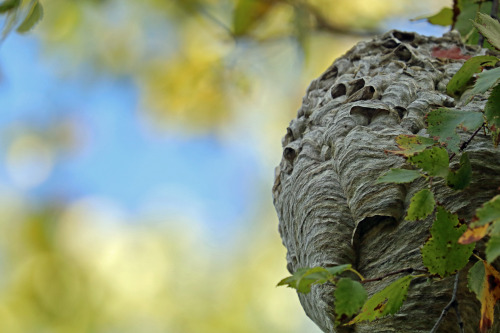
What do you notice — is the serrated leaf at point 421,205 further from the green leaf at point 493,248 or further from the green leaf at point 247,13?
the green leaf at point 247,13

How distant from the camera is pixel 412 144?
1112 millimetres

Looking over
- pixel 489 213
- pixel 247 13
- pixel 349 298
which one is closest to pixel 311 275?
pixel 349 298

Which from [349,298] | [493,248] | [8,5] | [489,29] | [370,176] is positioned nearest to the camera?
[493,248]

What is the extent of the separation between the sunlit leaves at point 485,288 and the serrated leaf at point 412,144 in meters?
0.22

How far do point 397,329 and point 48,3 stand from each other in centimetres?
366

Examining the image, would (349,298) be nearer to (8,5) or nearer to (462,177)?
(462,177)

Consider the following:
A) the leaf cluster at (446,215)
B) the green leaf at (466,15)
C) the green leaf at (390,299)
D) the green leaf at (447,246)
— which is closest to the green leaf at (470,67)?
the leaf cluster at (446,215)

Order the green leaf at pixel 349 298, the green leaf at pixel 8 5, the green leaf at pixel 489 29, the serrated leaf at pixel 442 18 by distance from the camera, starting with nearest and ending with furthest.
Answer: the green leaf at pixel 349 298, the green leaf at pixel 489 29, the green leaf at pixel 8 5, the serrated leaf at pixel 442 18

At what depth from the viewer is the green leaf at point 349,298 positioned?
3.04 feet

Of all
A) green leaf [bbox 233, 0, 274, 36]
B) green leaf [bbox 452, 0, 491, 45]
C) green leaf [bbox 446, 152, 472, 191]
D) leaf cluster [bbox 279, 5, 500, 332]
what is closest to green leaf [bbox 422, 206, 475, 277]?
leaf cluster [bbox 279, 5, 500, 332]

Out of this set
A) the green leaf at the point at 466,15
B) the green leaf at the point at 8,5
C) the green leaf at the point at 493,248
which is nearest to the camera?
the green leaf at the point at 493,248

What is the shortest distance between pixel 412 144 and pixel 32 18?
3.49ft

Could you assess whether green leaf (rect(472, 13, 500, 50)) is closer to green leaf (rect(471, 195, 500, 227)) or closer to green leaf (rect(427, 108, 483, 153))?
green leaf (rect(427, 108, 483, 153))

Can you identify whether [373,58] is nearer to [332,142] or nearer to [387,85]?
[387,85]
